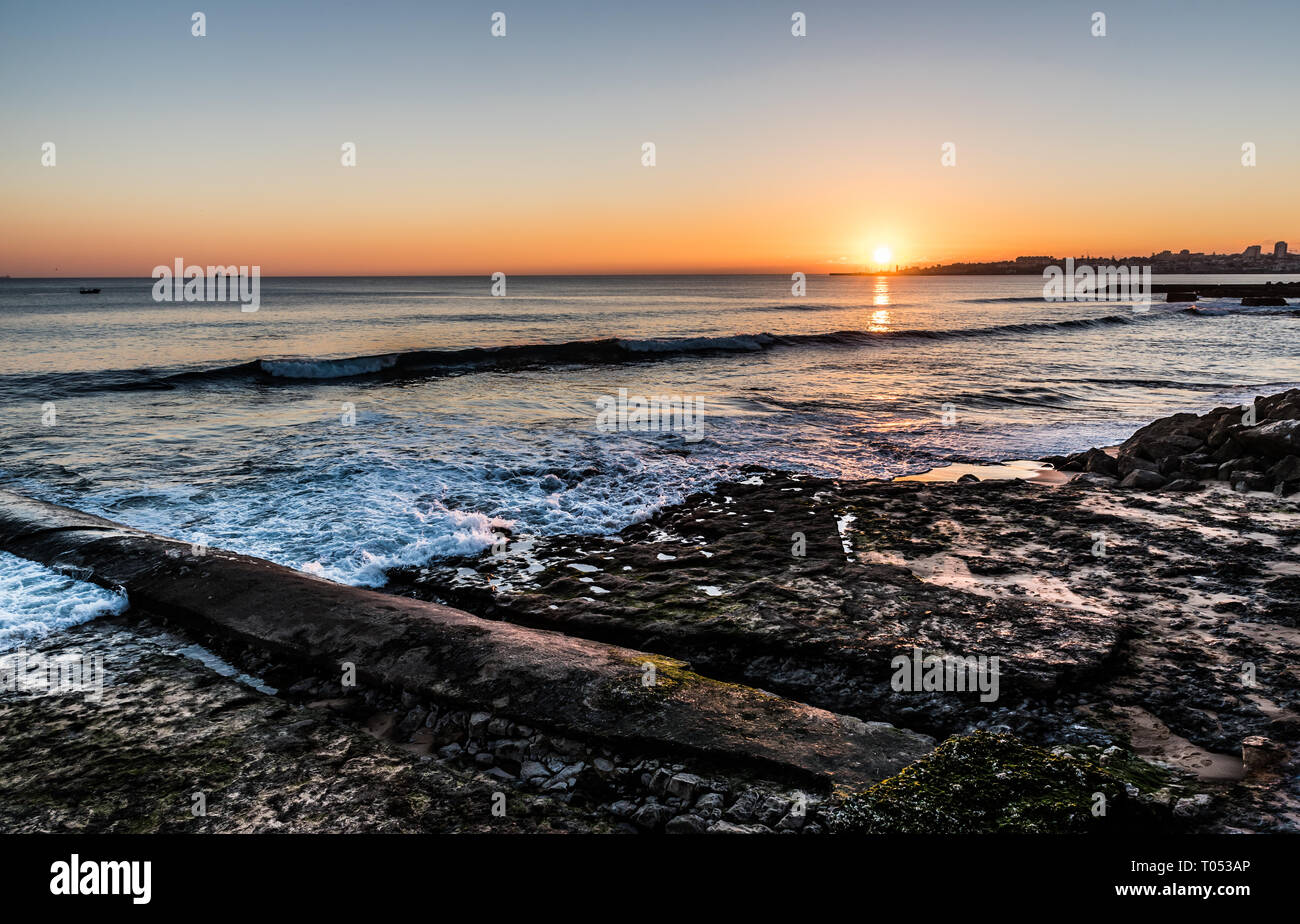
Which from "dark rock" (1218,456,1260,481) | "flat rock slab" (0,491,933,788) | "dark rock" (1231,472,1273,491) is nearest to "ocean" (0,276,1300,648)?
"flat rock slab" (0,491,933,788)

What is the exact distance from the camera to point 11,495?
29.1 ft

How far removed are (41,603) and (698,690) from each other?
5.49 m

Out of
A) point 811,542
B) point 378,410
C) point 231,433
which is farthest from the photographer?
point 378,410

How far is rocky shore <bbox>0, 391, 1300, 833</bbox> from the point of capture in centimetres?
360

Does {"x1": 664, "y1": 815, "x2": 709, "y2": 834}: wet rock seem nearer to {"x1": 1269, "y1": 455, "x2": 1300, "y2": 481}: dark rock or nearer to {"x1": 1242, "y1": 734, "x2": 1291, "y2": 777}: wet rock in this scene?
{"x1": 1242, "y1": 734, "x2": 1291, "y2": 777}: wet rock

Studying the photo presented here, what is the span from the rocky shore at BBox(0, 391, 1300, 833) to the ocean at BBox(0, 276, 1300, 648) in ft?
4.16

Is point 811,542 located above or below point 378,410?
below

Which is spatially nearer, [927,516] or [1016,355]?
[927,516]

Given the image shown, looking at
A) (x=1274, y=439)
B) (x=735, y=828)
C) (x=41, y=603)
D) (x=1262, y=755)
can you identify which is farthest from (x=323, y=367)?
(x=1262, y=755)

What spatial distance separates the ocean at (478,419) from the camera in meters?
8.77
